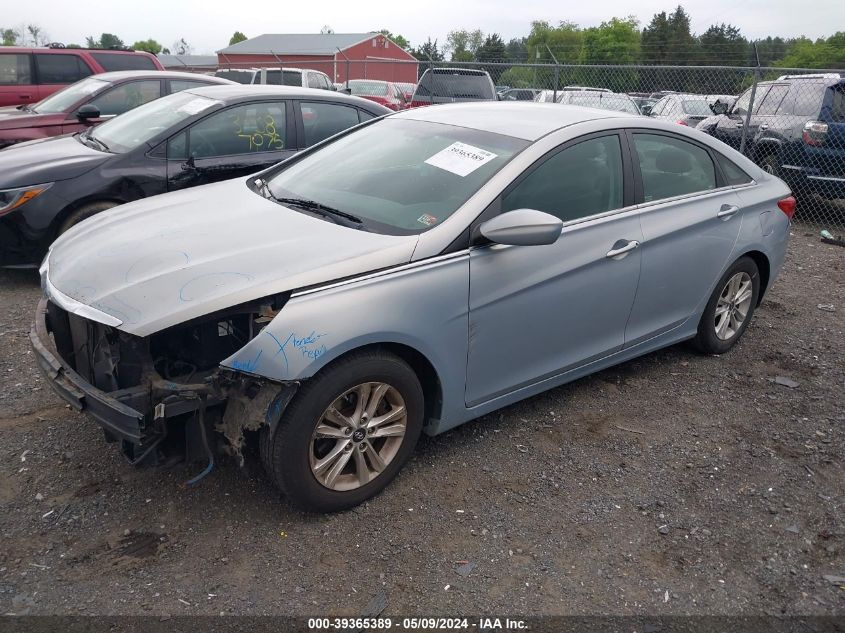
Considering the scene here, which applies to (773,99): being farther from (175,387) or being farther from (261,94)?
(175,387)

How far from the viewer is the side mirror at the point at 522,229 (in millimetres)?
3084

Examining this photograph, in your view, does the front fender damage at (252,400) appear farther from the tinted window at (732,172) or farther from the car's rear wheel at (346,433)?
the tinted window at (732,172)

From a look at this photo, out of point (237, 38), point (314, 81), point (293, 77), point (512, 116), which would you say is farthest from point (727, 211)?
point (237, 38)

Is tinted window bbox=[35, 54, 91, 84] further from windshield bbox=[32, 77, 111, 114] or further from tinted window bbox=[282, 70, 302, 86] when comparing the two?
tinted window bbox=[282, 70, 302, 86]

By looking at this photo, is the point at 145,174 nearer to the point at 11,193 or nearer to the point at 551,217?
the point at 11,193

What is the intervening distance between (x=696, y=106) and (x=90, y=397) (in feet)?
49.4

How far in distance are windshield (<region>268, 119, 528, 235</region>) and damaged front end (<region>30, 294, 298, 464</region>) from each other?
0.86m

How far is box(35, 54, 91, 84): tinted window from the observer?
35.4 ft

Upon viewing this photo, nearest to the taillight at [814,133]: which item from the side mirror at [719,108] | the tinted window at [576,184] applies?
the side mirror at [719,108]

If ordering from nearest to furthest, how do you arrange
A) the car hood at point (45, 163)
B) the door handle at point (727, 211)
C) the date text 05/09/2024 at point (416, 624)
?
the date text 05/09/2024 at point (416, 624)
the door handle at point (727, 211)
the car hood at point (45, 163)

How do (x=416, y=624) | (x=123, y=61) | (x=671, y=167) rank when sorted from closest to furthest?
(x=416, y=624) < (x=671, y=167) < (x=123, y=61)

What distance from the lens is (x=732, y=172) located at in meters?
4.64

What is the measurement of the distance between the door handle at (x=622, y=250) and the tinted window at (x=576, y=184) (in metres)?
0.22

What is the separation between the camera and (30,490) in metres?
3.15
